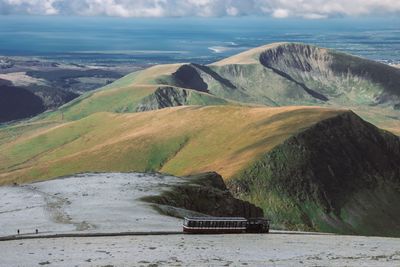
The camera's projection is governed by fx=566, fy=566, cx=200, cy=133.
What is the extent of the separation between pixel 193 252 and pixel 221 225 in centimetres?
880

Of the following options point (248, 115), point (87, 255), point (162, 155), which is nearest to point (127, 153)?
point (162, 155)

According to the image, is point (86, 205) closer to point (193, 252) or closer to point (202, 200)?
point (202, 200)

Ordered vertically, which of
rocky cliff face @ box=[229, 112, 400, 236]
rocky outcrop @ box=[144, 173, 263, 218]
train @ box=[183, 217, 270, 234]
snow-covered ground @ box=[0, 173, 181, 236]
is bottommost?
rocky cliff face @ box=[229, 112, 400, 236]

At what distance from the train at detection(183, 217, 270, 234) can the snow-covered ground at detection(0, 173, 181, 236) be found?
245cm

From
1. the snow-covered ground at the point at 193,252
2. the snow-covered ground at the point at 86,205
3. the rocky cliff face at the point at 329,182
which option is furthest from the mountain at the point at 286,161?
the snow-covered ground at the point at 193,252

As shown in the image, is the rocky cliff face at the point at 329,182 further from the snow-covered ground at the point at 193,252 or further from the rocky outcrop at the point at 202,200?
the snow-covered ground at the point at 193,252

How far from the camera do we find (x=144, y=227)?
127ft

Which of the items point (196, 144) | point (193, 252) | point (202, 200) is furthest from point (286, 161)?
point (193, 252)

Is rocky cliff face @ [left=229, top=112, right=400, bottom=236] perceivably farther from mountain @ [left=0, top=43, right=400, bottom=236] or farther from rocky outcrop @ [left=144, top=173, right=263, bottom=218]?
rocky outcrop @ [left=144, top=173, right=263, bottom=218]

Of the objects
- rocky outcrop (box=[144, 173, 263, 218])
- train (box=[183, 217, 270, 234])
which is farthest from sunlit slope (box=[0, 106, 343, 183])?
train (box=[183, 217, 270, 234])

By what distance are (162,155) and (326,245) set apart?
467 ft

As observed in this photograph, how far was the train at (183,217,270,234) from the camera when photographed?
36.5 metres

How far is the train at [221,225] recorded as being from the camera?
36.5 m

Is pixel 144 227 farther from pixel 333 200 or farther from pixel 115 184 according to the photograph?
pixel 333 200
